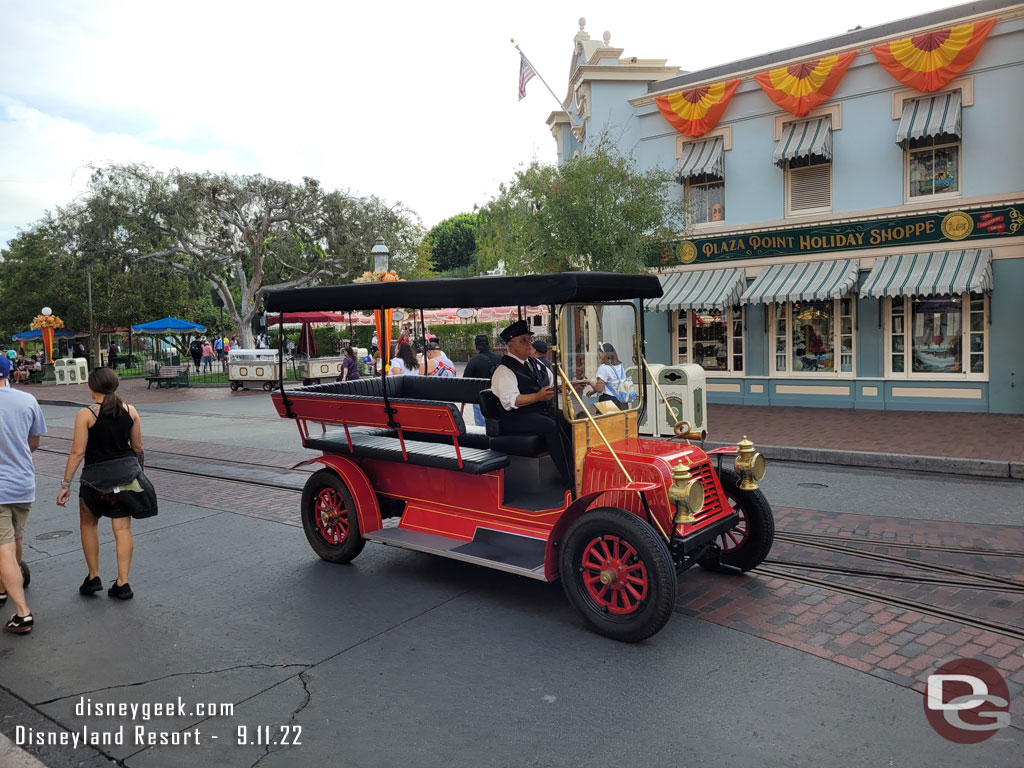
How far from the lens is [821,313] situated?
16000mm

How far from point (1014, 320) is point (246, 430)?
1480cm

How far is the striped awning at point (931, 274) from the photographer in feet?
44.2

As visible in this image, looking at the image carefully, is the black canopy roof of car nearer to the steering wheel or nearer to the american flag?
the steering wheel

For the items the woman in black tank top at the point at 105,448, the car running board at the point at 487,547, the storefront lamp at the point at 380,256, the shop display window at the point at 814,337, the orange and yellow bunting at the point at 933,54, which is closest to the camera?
the car running board at the point at 487,547

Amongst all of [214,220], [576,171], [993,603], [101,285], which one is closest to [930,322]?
[576,171]

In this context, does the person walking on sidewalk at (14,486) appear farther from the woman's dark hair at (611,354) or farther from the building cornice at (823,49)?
the building cornice at (823,49)

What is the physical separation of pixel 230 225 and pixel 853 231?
1015 inches

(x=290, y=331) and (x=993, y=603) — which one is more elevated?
(x=290, y=331)

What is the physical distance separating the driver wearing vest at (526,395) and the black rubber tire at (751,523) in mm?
1203

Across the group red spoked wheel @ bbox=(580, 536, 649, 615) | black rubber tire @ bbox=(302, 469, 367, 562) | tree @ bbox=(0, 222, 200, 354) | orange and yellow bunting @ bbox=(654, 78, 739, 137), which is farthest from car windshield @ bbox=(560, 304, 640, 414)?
tree @ bbox=(0, 222, 200, 354)

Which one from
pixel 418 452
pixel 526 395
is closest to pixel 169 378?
pixel 418 452

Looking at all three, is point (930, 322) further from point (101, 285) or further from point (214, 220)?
point (101, 285)

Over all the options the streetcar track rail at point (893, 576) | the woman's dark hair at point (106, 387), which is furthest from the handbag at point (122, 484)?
the streetcar track rail at point (893, 576)

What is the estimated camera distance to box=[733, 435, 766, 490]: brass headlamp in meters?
5.10
